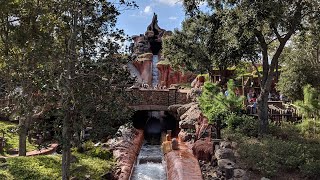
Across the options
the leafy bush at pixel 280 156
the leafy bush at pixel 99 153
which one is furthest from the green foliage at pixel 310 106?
the leafy bush at pixel 99 153

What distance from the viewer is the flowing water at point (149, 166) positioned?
18.0 m

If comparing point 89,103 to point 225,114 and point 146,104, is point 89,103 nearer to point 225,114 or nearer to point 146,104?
point 225,114

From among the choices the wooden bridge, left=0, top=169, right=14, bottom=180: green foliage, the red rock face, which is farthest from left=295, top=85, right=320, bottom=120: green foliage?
the red rock face

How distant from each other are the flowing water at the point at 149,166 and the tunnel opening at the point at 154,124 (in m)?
5.15

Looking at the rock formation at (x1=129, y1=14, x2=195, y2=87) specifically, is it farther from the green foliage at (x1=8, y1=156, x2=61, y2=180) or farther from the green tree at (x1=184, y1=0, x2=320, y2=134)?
the green foliage at (x1=8, y1=156, x2=61, y2=180)

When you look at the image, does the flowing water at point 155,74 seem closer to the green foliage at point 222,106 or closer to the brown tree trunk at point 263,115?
the green foliage at point 222,106

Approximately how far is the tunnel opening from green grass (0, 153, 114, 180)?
1322 centimetres

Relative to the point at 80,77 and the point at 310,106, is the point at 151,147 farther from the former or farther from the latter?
the point at 80,77

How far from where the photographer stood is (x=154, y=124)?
37.7 meters

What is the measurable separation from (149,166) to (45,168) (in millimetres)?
7434

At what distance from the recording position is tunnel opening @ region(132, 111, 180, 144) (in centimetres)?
3157

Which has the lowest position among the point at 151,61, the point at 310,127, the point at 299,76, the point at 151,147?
the point at 151,147

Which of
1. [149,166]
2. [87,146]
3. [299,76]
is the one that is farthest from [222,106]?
[299,76]

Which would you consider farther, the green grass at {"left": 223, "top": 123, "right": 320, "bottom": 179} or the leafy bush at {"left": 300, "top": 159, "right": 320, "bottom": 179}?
the green grass at {"left": 223, "top": 123, "right": 320, "bottom": 179}
